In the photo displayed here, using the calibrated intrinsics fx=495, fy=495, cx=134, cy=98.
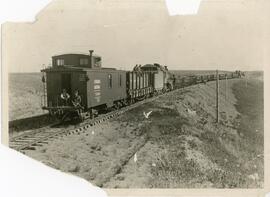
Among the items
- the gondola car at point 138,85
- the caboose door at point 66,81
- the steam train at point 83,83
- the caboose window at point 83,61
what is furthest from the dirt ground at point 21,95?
the gondola car at point 138,85

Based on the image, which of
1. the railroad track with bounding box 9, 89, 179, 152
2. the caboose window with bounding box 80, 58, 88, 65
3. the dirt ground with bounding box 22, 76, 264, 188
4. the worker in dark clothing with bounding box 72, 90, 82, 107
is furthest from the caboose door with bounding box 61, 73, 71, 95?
the dirt ground with bounding box 22, 76, 264, 188

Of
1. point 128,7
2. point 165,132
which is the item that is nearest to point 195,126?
point 165,132

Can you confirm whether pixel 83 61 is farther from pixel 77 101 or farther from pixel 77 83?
pixel 77 101

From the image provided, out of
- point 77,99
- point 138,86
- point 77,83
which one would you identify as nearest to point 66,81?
point 77,83

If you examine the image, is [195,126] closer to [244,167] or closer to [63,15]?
[244,167]

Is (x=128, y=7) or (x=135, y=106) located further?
(x=135, y=106)

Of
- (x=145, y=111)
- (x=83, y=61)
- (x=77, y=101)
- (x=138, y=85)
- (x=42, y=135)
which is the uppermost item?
(x=83, y=61)
